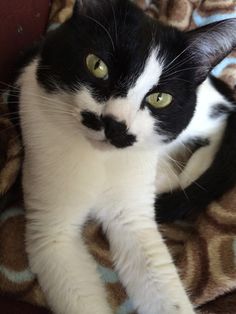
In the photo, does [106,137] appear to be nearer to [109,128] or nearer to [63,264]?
[109,128]

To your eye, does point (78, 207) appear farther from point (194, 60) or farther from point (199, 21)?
point (199, 21)

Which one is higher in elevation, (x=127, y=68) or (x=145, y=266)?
(x=127, y=68)

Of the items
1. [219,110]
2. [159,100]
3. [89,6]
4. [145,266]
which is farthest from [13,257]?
[219,110]

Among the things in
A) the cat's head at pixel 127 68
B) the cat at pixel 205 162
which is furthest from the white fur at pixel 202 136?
the cat's head at pixel 127 68

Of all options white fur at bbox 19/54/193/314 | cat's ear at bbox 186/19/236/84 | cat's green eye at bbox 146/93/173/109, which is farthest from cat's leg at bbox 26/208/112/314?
cat's ear at bbox 186/19/236/84

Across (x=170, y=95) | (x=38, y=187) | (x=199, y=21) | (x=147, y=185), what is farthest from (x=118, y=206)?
(x=199, y=21)

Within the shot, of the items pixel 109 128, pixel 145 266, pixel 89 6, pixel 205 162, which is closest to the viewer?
pixel 109 128
